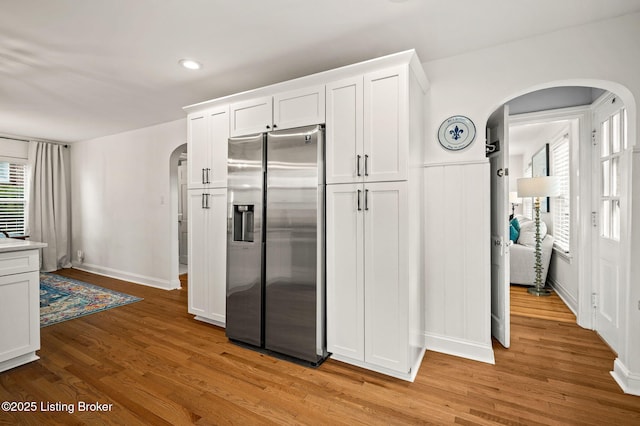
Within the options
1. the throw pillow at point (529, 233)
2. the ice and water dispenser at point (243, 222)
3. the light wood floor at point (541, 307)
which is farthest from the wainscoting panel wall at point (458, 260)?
the throw pillow at point (529, 233)

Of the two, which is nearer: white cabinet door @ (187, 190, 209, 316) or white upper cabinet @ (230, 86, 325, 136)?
white upper cabinet @ (230, 86, 325, 136)

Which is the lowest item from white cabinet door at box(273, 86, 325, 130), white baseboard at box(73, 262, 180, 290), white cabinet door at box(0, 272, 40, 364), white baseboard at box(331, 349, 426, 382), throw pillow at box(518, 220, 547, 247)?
white baseboard at box(331, 349, 426, 382)

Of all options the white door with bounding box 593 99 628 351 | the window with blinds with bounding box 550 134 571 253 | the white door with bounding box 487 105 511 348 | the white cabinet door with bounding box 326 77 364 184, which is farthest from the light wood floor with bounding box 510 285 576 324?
the white cabinet door with bounding box 326 77 364 184

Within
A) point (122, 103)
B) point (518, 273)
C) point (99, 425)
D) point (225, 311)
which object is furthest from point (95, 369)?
point (518, 273)

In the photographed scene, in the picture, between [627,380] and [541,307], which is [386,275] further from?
[541,307]

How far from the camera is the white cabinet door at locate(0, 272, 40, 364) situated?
7.47 ft

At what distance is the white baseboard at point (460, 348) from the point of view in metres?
2.43

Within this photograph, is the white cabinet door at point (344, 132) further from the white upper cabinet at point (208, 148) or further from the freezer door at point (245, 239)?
the white upper cabinet at point (208, 148)

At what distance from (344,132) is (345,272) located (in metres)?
1.10

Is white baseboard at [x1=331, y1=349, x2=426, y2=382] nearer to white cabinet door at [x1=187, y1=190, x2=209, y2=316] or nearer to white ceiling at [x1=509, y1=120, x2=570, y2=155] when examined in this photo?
white cabinet door at [x1=187, y1=190, x2=209, y2=316]

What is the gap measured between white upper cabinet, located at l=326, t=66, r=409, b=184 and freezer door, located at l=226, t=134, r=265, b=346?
0.70m

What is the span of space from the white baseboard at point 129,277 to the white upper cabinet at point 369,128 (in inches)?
134

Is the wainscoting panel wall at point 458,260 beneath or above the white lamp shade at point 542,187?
beneath

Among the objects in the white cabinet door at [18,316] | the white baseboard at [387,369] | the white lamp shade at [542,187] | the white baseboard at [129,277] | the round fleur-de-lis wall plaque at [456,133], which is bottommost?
the white baseboard at [387,369]
